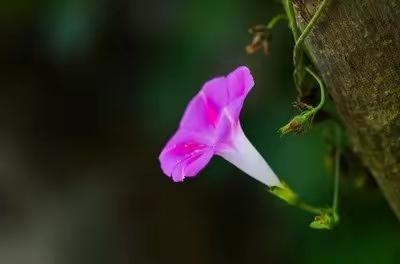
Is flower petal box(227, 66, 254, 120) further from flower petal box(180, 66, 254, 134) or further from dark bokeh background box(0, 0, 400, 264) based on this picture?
dark bokeh background box(0, 0, 400, 264)

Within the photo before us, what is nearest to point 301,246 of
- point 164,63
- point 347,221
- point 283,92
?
point 347,221

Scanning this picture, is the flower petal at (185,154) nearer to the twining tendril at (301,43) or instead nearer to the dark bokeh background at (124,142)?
the twining tendril at (301,43)

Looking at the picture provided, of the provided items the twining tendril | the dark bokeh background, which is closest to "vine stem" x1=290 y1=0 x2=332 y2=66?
the twining tendril

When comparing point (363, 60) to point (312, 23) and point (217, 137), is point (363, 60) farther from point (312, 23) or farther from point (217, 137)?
point (217, 137)

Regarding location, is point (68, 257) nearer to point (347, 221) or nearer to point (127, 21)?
point (127, 21)

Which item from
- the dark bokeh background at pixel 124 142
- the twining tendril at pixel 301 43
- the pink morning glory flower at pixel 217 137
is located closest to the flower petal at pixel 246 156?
the pink morning glory flower at pixel 217 137

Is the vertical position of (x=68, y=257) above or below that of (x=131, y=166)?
below
